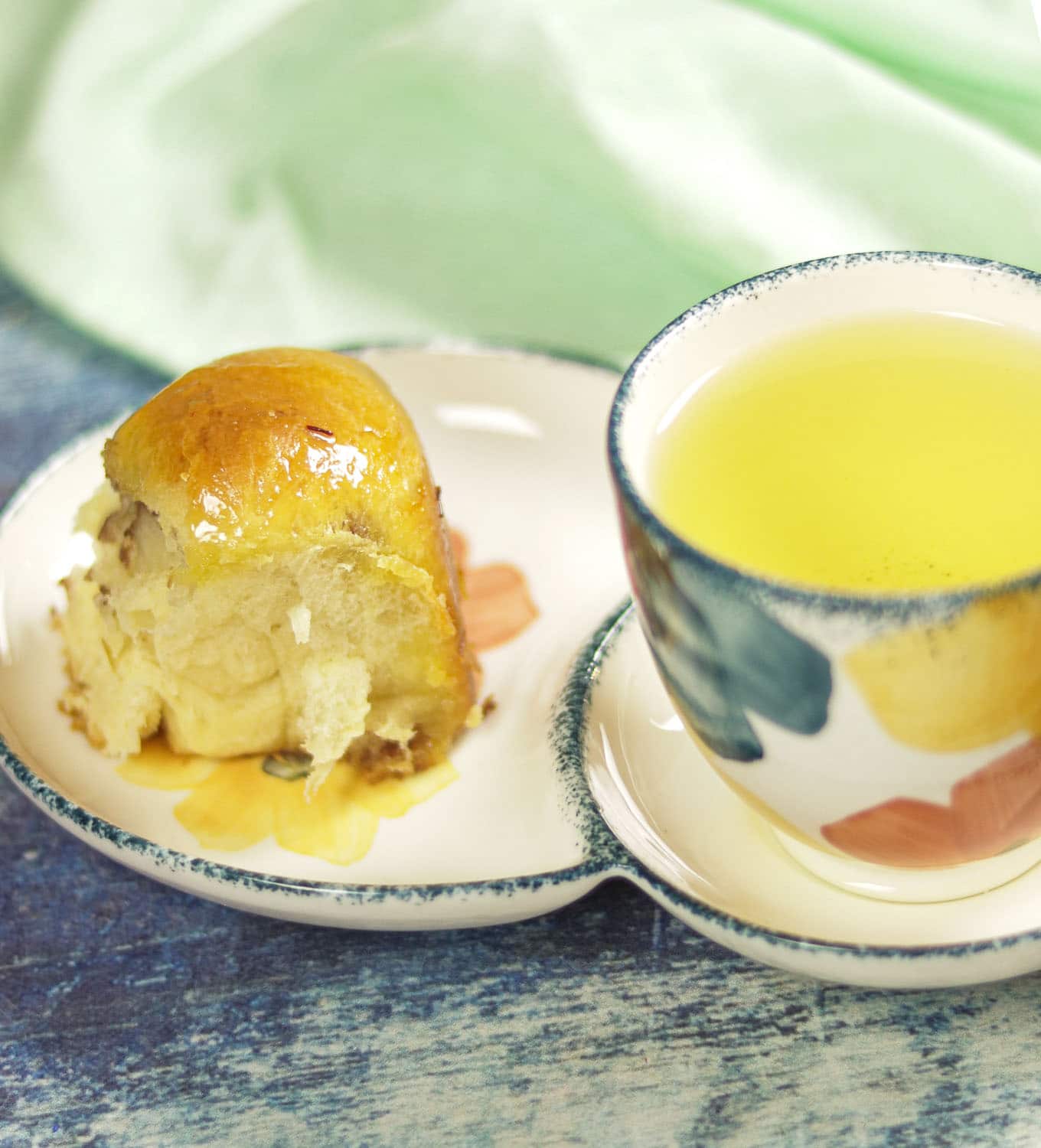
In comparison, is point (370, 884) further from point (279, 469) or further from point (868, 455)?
point (868, 455)

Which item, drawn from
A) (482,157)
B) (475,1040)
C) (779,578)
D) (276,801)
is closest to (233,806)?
(276,801)

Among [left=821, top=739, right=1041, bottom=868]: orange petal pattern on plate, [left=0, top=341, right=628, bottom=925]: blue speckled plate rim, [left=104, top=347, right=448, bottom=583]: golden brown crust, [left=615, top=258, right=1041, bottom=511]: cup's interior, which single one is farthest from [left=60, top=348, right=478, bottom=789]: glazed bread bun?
[left=821, top=739, right=1041, bottom=868]: orange petal pattern on plate

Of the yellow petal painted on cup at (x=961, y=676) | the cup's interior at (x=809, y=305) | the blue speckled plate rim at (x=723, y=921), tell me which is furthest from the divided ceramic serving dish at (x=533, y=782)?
the cup's interior at (x=809, y=305)

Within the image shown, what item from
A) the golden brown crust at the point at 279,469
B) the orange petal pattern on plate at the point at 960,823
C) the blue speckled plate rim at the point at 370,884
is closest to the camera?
the orange petal pattern on plate at the point at 960,823

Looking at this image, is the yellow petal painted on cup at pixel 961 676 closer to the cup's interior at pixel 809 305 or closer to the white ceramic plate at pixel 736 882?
the white ceramic plate at pixel 736 882

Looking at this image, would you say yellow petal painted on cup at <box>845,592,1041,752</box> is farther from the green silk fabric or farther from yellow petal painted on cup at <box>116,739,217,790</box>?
the green silk fabric

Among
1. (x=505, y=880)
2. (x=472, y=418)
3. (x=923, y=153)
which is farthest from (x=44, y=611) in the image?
(x=923, y=153)

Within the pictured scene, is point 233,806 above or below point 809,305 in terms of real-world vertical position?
below
